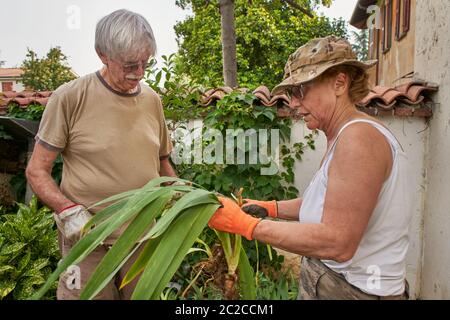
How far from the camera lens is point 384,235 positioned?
4.73 feet

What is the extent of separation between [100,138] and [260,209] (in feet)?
2.66

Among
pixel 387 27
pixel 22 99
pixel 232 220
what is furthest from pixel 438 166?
pixel 387 27

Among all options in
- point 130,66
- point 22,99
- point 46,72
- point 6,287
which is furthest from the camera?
point 46,72

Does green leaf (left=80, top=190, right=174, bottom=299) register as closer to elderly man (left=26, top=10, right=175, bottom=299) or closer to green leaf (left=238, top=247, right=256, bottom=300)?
green leaf (left=238, top=247, right=256, bottom=300)

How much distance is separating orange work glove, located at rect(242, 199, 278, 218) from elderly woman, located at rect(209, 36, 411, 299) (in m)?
0.32

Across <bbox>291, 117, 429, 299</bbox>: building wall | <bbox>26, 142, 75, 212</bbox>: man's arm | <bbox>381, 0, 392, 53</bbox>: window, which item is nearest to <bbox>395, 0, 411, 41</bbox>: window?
<bbox>381, 0, 392, 53</bbox>: window

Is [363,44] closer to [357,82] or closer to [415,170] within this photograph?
[415,170]

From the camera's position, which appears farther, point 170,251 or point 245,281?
point 245,281

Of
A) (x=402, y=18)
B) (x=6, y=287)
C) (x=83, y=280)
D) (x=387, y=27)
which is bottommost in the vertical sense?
(x=6, y=287)

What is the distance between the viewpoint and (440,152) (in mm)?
3887

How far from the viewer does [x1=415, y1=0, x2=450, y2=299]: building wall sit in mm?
3727
